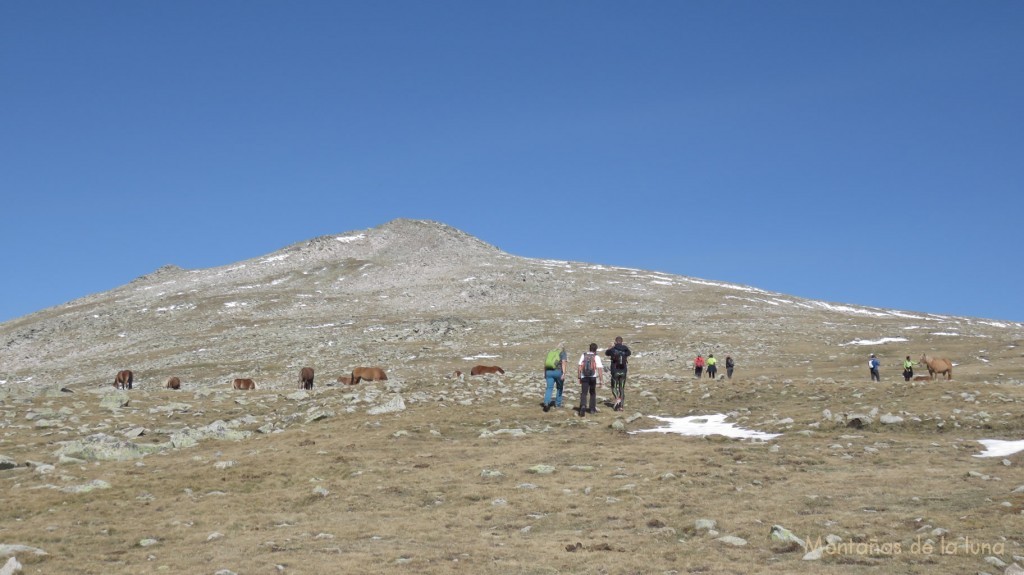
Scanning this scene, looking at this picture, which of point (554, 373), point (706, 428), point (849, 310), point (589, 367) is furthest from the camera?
point (849, 310)

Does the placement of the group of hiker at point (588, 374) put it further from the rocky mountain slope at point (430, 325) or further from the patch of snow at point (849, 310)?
the patch of snow at point (849, 310)

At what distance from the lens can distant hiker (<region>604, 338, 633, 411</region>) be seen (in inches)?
1011

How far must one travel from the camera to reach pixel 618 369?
25922 mm

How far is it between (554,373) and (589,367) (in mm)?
1345

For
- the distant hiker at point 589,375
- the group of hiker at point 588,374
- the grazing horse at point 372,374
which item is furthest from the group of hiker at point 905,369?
the grazing horse at point 372,374

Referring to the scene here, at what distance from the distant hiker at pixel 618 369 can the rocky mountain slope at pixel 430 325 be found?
3316cm

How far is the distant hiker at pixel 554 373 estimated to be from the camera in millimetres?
25172

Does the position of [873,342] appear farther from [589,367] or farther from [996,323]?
[589,367]

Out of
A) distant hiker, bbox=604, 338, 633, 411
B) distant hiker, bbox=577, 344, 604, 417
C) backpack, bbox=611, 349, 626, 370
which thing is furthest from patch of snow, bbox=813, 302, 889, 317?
distant hiker, bbox=577, 344, 604, 417

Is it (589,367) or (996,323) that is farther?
(996,323)

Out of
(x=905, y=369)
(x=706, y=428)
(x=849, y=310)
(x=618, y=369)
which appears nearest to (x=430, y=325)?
(x=905, y=369)

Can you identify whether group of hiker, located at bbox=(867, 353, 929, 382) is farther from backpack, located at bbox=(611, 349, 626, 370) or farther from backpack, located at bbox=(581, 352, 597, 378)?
backpack, located at bbox=(581, 352, 597, 378)

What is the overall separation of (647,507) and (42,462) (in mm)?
15294

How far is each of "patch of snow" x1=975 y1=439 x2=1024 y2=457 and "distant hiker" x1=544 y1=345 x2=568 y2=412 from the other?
40.0ft
